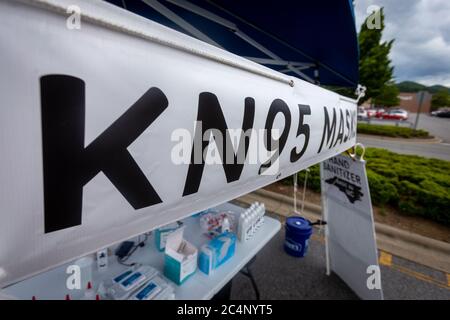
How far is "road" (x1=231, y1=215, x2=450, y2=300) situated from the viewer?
232cm

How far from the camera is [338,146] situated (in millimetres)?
1644

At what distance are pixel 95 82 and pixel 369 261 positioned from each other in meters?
2.61

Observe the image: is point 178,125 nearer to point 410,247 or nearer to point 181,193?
point 181,193

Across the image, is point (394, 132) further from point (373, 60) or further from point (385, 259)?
point (385, 259)

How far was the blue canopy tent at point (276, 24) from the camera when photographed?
1112mm

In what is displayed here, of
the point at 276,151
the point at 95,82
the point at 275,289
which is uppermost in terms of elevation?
the point at 95,82

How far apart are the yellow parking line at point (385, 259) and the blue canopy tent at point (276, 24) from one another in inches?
99.4

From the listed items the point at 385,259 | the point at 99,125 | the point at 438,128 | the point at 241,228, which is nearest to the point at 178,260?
the point at 241,228

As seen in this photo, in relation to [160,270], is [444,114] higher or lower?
higher

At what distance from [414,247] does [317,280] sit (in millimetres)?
1727

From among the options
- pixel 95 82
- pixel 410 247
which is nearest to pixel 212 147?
pixel 95 82

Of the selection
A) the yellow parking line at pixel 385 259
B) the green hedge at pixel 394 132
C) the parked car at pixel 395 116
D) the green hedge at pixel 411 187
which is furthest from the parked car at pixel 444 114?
the yellow parking line at pixel 385 259

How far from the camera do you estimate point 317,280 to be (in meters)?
2.51

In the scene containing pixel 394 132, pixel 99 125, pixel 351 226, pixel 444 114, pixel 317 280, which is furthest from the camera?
pixel 444 114
